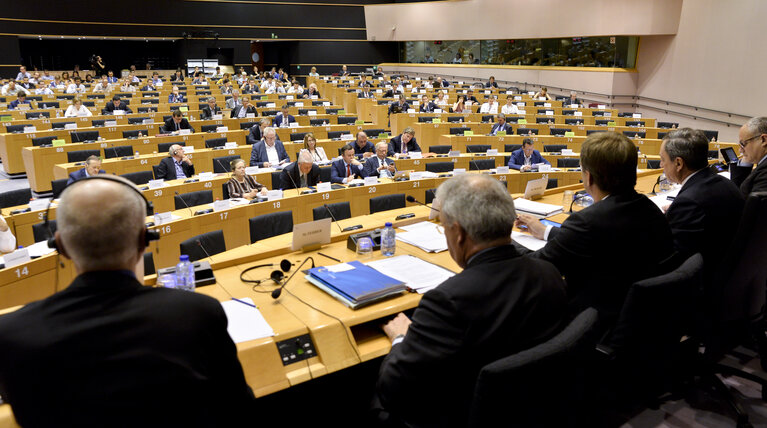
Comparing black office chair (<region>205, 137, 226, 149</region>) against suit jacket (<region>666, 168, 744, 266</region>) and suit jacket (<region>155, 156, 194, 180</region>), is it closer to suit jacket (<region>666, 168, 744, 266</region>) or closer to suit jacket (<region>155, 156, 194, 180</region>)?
suit jacket (<region>155, 156, 194, 180</region>)

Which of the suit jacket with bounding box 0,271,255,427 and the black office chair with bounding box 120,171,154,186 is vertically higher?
the suit jacket with bounding box 0,271,255,427

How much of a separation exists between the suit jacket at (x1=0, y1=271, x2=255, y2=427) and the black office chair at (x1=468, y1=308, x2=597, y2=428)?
2.45ft

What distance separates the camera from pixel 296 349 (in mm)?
2133

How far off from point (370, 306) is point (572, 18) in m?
17.5

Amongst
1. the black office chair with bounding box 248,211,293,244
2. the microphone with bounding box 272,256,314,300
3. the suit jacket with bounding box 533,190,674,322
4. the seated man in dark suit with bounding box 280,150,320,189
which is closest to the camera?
the suit jacket with bounding box 533,190,674,322

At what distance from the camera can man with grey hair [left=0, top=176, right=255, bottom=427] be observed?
1191mm

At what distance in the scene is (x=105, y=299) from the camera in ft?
4.07

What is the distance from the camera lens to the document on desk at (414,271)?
255cm

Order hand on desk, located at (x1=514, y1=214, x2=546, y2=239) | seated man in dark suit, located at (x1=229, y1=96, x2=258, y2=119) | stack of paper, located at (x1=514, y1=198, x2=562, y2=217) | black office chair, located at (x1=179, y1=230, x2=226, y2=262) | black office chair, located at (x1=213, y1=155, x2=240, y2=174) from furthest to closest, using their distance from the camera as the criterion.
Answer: seated man in dark suit, located at (x1=229, y1=96, x2=258, y2=119), black office chair, located at (x1=213, y1=155, x2=240, y2=174), stack of paper, located at (x1=514, y1=198, x2=562, y2=217), black office chair, located at (x1=179, y1=230, x2=226, y2=262), hand on desk, located at (x1=514, y1=214, x2=546, y2=239)

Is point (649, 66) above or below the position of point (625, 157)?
above

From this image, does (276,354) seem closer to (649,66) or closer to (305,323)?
(305,323)

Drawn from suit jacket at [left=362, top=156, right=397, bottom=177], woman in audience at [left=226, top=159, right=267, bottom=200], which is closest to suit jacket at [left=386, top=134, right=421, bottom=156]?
suit jacket at [left=362, top=156, right=397, bottom=177]

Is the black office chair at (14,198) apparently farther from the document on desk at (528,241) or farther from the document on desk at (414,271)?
the document on desk at (528,241)

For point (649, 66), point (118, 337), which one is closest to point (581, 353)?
point (118, 337)
